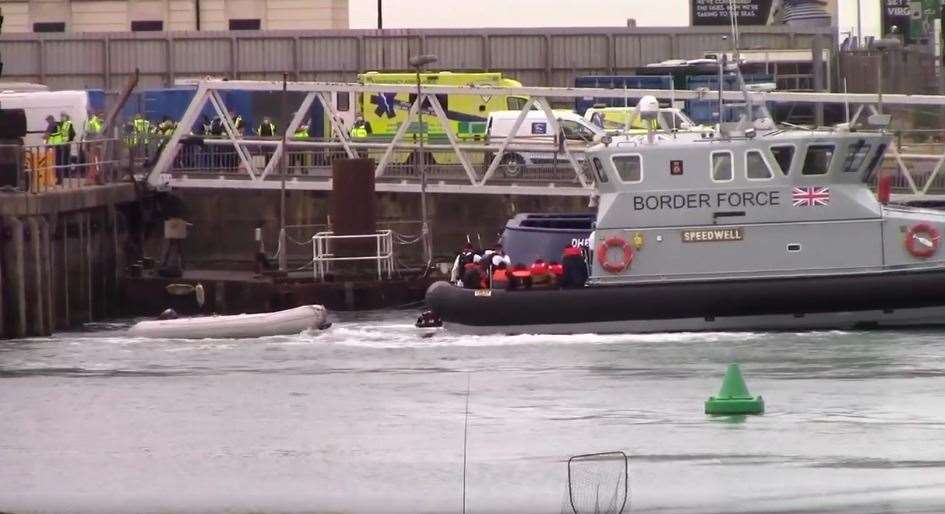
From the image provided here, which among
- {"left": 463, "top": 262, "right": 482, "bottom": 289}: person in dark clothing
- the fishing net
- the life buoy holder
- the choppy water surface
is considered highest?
the life buoy holder

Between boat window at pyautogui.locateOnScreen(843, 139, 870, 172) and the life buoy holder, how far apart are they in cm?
314

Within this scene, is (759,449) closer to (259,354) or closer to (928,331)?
(928,331)

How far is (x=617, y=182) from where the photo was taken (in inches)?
971

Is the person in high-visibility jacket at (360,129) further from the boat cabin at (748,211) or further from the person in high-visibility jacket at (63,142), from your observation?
the boat cabin at (748,211)

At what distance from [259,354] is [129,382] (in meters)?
2.47

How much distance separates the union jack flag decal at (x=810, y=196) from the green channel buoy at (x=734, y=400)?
18.0ft

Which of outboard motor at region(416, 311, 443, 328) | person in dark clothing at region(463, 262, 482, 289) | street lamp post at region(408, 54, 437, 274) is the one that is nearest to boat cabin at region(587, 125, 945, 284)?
person in dark clothing at region(463, 262, 482, 289)

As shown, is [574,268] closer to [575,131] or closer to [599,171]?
[599,171]

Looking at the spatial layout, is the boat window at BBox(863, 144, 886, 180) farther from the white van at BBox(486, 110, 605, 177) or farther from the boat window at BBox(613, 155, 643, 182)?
the white van at BBox(486, 110, 605, 177)

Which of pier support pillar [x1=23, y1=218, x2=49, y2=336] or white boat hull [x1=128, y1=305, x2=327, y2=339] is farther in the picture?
pier support pillar [x1=23, y1=218, x2=49, y2=336]

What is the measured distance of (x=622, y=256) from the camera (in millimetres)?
24641

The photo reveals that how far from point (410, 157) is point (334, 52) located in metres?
15.2

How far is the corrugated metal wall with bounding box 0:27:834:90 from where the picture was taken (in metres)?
48.7

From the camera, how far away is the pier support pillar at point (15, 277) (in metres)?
26.9
